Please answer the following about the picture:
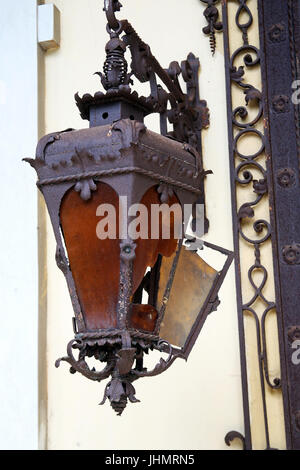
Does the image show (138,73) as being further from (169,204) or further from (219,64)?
(219,64)

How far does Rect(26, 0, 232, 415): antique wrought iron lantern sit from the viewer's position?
1.11 metres

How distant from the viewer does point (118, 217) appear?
111 cm

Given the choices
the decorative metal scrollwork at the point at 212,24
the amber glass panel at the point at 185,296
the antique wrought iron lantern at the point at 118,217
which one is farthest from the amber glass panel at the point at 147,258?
the decorative metal scrollwork at the point at 212,24

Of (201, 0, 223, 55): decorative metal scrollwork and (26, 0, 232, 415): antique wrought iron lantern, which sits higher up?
(201, 0, 223, 55): decorative metal scrollwork

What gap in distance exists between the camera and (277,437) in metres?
1.48

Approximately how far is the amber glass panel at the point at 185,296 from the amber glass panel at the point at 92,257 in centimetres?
21

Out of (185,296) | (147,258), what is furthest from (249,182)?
(147,258)

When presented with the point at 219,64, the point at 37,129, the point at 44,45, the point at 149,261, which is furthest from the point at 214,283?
the point at 44,45

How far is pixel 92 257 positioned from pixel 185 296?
26cm

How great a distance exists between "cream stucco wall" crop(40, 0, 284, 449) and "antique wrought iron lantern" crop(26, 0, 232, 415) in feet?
1.10

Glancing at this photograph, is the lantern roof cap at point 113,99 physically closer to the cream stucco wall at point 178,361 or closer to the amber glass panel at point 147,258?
the amber glass panel at point 147,258

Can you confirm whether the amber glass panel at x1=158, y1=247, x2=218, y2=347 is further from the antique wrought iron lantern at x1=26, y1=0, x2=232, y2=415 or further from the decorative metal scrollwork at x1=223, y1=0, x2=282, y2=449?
the decorative metal scrollwork at x1=223, y1=0, x2=282, y2=449

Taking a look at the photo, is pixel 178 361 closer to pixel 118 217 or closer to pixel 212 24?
pixel 118 217

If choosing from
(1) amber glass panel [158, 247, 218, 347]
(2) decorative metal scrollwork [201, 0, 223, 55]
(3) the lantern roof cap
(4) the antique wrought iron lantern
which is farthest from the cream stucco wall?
(3) the lantern roof cap
